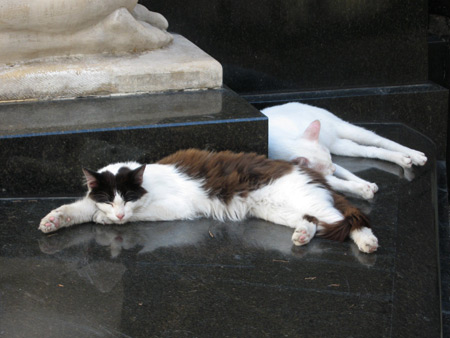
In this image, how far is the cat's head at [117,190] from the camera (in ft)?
10.8

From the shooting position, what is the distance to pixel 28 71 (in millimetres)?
4133

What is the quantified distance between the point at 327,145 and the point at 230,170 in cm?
128

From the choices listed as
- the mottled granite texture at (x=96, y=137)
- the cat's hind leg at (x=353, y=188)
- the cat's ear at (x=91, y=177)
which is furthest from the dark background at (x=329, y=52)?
the cat's ear at (x=91, y=177)

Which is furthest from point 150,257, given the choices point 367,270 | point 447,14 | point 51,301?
point 447,14

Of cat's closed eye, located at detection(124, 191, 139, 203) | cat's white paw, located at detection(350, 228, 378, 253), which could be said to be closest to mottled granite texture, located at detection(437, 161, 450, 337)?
cat's white paw, located at detection(350, 228, 378, 253)

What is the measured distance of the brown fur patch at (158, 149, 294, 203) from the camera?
3.50 m

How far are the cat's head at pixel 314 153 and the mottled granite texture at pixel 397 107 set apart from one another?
154 centimetres

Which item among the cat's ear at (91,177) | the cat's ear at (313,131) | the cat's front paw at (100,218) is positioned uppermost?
the cat's ear at (313,131)

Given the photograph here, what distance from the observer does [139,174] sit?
332 centimetres

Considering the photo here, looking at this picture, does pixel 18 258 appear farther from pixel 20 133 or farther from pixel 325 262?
pixel 325 262

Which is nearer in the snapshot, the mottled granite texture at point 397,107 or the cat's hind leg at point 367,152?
the cat's hind leg at point 367,152

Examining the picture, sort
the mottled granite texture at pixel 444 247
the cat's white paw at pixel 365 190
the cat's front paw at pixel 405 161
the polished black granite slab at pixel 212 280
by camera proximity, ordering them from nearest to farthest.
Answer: the polished black granite slab at pixel 212 280, the mottled granite texture at pixel 444 247, the cat's white paw at pixel 365 190, the cat's front paw at pixel 405 161

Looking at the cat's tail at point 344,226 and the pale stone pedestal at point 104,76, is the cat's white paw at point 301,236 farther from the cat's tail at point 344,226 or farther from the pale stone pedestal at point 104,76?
the pale stone pedestal at point 104,76

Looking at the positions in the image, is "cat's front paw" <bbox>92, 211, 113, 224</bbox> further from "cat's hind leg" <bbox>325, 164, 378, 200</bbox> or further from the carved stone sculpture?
the carved stone sculpture
